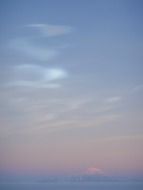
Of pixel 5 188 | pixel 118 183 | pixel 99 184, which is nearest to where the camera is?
pixel 5 188

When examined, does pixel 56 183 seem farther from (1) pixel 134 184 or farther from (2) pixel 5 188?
(1) pixel 134 184

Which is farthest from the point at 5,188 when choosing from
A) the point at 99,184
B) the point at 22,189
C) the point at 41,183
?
the point at 99,184

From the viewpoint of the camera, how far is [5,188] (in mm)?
3342

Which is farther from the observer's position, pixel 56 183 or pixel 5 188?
pixel 56 183

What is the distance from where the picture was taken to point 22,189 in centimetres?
341

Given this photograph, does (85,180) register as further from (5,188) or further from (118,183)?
(5,188)

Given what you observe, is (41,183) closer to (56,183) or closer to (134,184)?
(56,183)

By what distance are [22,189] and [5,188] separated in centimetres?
17

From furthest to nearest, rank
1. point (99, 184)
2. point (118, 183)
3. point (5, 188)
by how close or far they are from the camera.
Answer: point (99, 184)
point (118, 183)
point (5, 188)

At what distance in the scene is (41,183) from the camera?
3.71 m

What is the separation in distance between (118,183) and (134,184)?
0.75 feet

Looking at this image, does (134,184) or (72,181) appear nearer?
(134,184)

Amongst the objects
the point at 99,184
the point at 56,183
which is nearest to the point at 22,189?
the point at 56,183

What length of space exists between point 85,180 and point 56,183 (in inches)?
13.0
